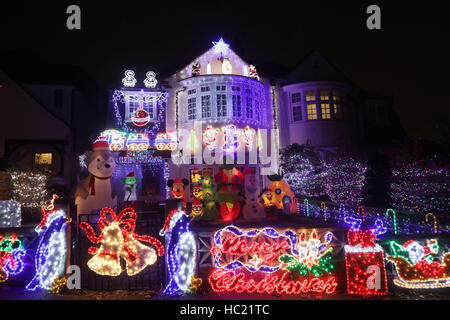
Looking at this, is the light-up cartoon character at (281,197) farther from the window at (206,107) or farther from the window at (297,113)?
the window at (297,113)

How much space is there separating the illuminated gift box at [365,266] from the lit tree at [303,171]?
9579mm

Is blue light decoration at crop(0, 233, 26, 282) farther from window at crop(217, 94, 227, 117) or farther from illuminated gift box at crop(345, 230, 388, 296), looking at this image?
window at crop(217, 94, 227, 117)

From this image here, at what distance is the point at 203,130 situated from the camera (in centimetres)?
1817

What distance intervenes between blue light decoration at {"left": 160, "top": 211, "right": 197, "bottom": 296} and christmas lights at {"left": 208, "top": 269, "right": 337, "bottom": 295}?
1.73ft

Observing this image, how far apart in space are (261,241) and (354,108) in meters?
17.2

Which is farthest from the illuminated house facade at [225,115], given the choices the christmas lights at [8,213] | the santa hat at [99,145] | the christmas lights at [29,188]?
the christmas lights at [8,213]

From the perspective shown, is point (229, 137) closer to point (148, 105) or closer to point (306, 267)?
point (148, 105)

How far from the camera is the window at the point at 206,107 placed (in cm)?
1838

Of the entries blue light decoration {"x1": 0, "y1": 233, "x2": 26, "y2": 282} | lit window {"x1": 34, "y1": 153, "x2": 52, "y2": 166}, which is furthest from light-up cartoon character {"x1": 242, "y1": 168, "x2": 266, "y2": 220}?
lit window {"x1": 34, "y1": 153, "x2": 52, "y2": 166}

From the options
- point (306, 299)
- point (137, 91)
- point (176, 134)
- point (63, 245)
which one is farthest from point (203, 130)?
point (306, 299)

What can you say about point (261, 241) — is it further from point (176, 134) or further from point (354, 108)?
point (354, 108)

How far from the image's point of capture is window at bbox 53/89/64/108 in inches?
851

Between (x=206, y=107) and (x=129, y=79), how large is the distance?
19.3 ft
